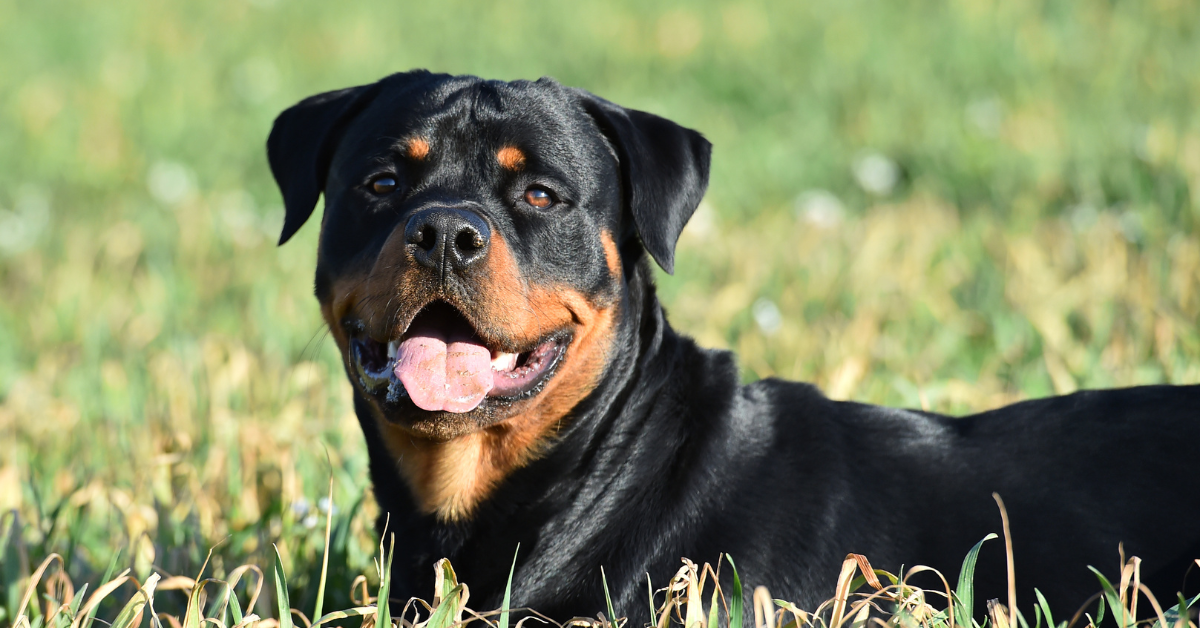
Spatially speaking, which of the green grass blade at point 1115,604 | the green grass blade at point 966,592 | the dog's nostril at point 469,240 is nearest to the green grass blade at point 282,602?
the dog's nostril at point 469,240

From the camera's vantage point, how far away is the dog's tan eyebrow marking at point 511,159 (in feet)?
8.58

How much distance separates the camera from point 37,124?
873 cm

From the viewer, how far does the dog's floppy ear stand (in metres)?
2.84

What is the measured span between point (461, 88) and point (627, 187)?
0.48 meters

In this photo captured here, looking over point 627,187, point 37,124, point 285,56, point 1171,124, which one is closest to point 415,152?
point 627,187

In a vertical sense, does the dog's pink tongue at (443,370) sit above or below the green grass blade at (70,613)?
above

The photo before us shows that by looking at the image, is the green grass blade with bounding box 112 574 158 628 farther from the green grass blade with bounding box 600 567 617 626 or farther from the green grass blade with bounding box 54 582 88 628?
the green grass blade with bounding box 600 567 617 626

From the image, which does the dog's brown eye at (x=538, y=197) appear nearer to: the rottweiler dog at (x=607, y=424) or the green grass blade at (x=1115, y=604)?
the rottweiler dog at (x=607, y=424)

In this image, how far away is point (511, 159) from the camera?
8.58 feet

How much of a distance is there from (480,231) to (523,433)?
489 mm

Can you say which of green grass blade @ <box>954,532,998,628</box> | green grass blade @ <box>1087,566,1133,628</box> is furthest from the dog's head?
green grass blade @ <box>1087,566,1133,628</box>

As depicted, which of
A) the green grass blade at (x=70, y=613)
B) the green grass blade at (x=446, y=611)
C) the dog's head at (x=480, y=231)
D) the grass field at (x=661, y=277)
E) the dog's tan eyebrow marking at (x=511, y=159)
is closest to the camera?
the green grass blade at (x=446, y=611)

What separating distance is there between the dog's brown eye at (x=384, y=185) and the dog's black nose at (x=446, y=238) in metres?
0.30

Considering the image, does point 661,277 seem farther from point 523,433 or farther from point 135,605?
point 135,605
